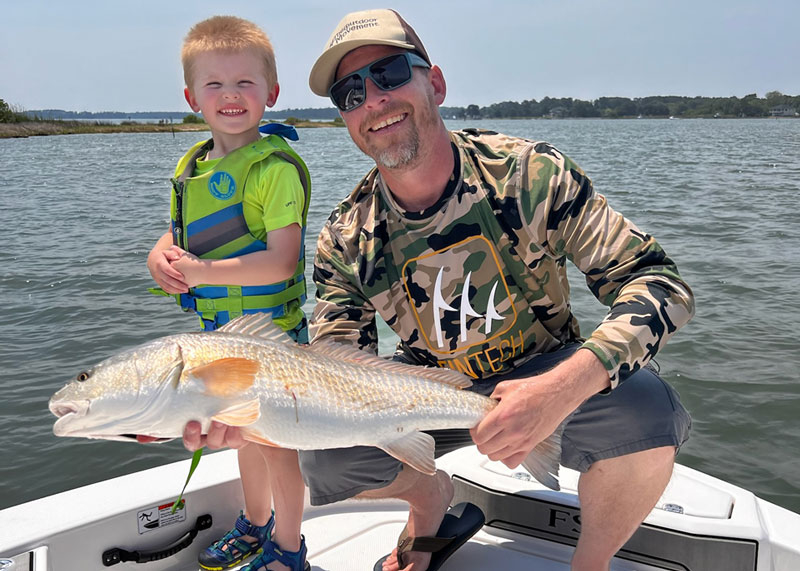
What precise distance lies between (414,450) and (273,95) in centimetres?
187

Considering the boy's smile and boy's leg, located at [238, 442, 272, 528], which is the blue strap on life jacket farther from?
boy's leg, located at [238, 442, 272, 528]

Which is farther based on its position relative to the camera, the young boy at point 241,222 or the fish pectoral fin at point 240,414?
the young boy at point 241,222

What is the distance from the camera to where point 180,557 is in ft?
10.2

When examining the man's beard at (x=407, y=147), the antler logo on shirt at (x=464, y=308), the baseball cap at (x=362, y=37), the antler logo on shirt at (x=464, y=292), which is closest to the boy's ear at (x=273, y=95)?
the baseball cap at (x=362, y=37)

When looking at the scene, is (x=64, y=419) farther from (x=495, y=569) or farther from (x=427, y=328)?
(x=495, y=569)

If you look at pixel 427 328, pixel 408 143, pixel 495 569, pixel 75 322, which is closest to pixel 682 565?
pixel 495 569

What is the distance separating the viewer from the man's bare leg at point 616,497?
8.09 ft

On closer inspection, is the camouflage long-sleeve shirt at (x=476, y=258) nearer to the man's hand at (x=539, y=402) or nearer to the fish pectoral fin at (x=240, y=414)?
the man's hand at (x=539, y=402)

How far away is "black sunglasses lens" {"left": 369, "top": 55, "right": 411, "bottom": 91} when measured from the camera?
2791 millimetres

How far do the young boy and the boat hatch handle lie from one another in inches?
4.7

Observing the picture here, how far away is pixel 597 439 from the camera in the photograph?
2.48 metres

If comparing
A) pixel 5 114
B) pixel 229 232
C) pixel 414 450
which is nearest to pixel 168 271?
pixel 229 232

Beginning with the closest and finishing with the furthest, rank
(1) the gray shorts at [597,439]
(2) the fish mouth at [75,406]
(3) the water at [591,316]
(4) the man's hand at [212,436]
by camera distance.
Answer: (2) the fish mouth at [75,406] < (4) the man's hand at [212,436] < (1) the gray shorts at [597,439] < (3) the water at [591,316]

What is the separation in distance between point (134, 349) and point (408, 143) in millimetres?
1332
